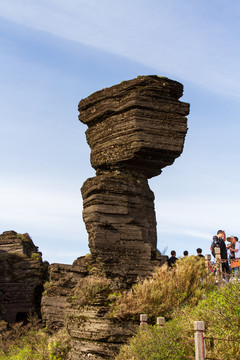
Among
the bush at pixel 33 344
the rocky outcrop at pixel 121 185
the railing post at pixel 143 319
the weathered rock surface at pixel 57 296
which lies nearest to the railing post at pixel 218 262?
the rocky outcrop at pixel 121 185

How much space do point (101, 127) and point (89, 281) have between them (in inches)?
285

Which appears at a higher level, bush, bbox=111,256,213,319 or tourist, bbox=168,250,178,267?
tourist, bbox=168,250,178,267

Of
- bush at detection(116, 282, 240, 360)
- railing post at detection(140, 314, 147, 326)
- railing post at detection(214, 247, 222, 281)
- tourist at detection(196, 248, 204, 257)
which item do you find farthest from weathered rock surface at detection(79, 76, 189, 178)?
bush at detection(116, 282, 240, 360)

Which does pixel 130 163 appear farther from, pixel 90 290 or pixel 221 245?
pixel 90 290

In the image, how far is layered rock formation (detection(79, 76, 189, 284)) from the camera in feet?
61.5

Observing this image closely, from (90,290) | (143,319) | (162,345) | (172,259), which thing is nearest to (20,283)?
(172,259)

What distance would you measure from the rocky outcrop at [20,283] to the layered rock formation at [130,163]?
16189 mm

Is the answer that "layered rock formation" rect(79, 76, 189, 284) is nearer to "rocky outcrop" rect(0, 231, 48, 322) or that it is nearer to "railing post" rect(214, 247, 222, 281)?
"railing post" rect(214, 247, 222, 281)

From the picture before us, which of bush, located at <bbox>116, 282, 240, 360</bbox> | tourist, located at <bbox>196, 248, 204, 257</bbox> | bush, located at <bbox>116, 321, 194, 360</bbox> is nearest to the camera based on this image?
bush, located at <bbox>116, 282, 240, 360</bbox>

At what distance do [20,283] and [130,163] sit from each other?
60.4 feet

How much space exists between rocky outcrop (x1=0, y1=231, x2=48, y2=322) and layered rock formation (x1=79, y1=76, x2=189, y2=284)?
637 inches

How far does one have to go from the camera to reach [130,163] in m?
20.0

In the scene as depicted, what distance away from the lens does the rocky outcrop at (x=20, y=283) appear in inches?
1318

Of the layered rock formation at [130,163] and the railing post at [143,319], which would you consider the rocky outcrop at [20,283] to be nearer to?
the layered rock formation at [130,163]
